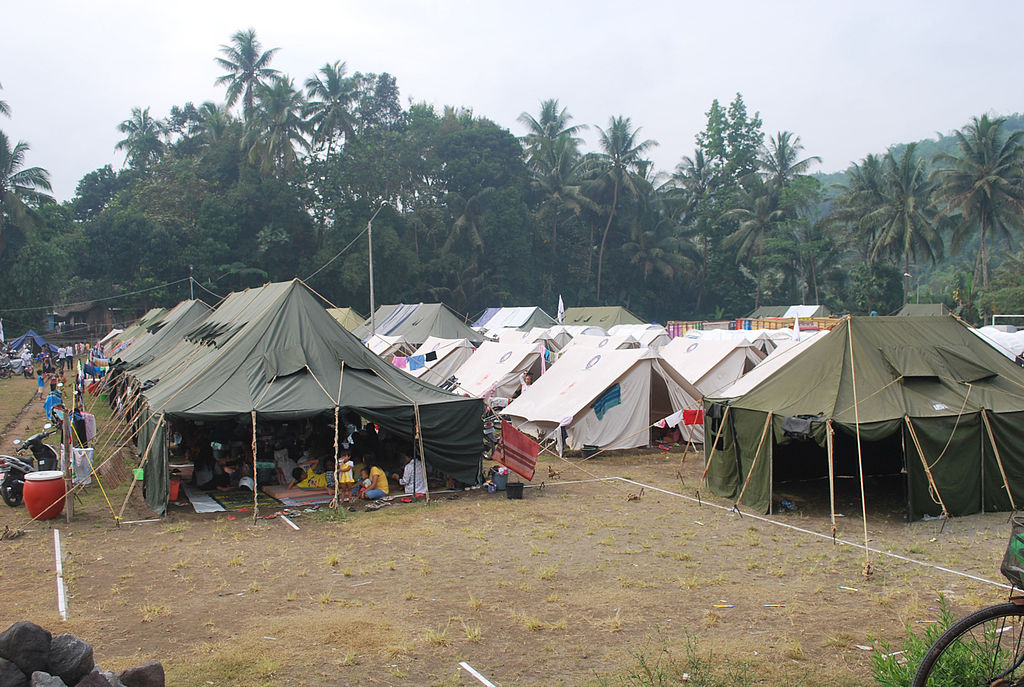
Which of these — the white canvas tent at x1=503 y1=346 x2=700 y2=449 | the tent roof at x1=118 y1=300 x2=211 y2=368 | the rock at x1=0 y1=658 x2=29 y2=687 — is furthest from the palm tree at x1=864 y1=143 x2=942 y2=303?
the rock at x1=0 y1=658 x2=29 y2=687

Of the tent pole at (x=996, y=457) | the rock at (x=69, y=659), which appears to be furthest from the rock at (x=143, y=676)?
the tent pole at (x=996, y=457)

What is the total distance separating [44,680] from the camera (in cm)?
442

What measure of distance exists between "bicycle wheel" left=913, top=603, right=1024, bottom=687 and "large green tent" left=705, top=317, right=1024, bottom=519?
538 cm

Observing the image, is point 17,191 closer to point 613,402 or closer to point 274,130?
point 274,130

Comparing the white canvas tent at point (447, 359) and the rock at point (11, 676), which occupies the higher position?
the white canvas tent at point (447, 359)

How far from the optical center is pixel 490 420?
1978 centimetres

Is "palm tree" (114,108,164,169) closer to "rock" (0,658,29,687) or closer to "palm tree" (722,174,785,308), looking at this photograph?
"palm tree" (722,174,785,308)

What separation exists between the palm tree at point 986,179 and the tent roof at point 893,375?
40.2 m

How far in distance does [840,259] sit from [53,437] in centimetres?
6193

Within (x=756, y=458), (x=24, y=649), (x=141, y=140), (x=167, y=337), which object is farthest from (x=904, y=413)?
(x=141, y=140)

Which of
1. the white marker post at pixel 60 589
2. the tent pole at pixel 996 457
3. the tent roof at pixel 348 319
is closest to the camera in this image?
the white marker post at pixel 60 589

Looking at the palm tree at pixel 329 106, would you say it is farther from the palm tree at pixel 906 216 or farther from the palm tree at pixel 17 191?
the palm tree at pixel 906 216

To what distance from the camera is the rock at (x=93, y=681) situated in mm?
4477

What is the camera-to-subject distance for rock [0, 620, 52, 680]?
15.0ft
